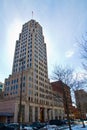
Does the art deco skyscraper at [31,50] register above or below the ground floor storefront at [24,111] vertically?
above

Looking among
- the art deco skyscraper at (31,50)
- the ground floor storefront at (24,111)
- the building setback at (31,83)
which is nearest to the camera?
the ground floor storefront at (24,111)

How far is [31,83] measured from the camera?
2889 inches

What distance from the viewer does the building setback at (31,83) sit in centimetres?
6327

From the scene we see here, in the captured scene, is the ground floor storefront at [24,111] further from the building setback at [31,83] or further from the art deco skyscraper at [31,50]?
the art deco skyscraper at [31,50]

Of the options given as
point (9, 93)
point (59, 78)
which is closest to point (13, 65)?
point (9, 93)

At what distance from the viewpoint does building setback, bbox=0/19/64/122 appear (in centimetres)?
6327

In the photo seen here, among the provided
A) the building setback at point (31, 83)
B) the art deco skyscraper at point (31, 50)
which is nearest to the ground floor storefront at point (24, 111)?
the building setback at point (31, 83)

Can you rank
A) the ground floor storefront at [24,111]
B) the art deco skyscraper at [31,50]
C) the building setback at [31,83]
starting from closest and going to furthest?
the ground floor storefront at [24,111] → the building setback at [31,83] → the art deco skyscraper at [31,50]

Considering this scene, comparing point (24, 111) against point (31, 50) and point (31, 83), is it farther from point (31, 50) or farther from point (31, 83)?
point (31, 50)

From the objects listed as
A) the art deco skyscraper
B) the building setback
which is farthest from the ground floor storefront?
the art deco skyscraper

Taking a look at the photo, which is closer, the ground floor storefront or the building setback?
the ground floor storefront

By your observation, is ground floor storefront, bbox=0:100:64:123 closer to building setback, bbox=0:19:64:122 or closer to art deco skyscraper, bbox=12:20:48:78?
building setback, bbox=0:19:64:122

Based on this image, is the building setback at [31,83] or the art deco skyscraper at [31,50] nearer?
the building setback at [31,83]

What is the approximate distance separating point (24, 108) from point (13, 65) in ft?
111
